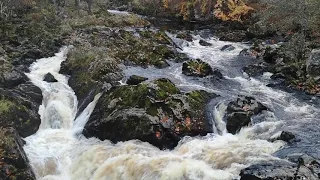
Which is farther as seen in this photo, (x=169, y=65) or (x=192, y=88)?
(x=169, y=65)

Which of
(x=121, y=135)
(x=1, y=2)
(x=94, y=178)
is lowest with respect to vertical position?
(x=94, y=178)

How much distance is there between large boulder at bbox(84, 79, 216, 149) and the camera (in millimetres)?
13891

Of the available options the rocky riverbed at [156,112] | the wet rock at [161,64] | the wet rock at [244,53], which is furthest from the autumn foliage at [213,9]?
the wet rock at [161,64]

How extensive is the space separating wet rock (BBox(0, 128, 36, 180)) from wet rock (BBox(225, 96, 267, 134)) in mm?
7709

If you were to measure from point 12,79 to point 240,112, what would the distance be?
10984mm

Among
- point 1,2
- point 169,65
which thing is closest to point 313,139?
point 169,65

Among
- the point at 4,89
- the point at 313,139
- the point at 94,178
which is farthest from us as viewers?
the point at 4,89

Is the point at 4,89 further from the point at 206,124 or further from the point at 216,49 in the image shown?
the point at 216,49

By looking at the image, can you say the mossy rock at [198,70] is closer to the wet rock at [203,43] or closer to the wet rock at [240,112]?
the wet rock at [240,112]

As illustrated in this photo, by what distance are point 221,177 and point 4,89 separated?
11.0 m

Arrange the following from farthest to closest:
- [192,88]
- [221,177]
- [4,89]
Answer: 1. [192,88]
2. [4,89]
3. [221,177]

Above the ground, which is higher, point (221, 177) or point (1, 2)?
point (1, 2)

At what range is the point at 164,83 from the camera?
55.7ft

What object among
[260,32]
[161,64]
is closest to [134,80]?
[161,64]
